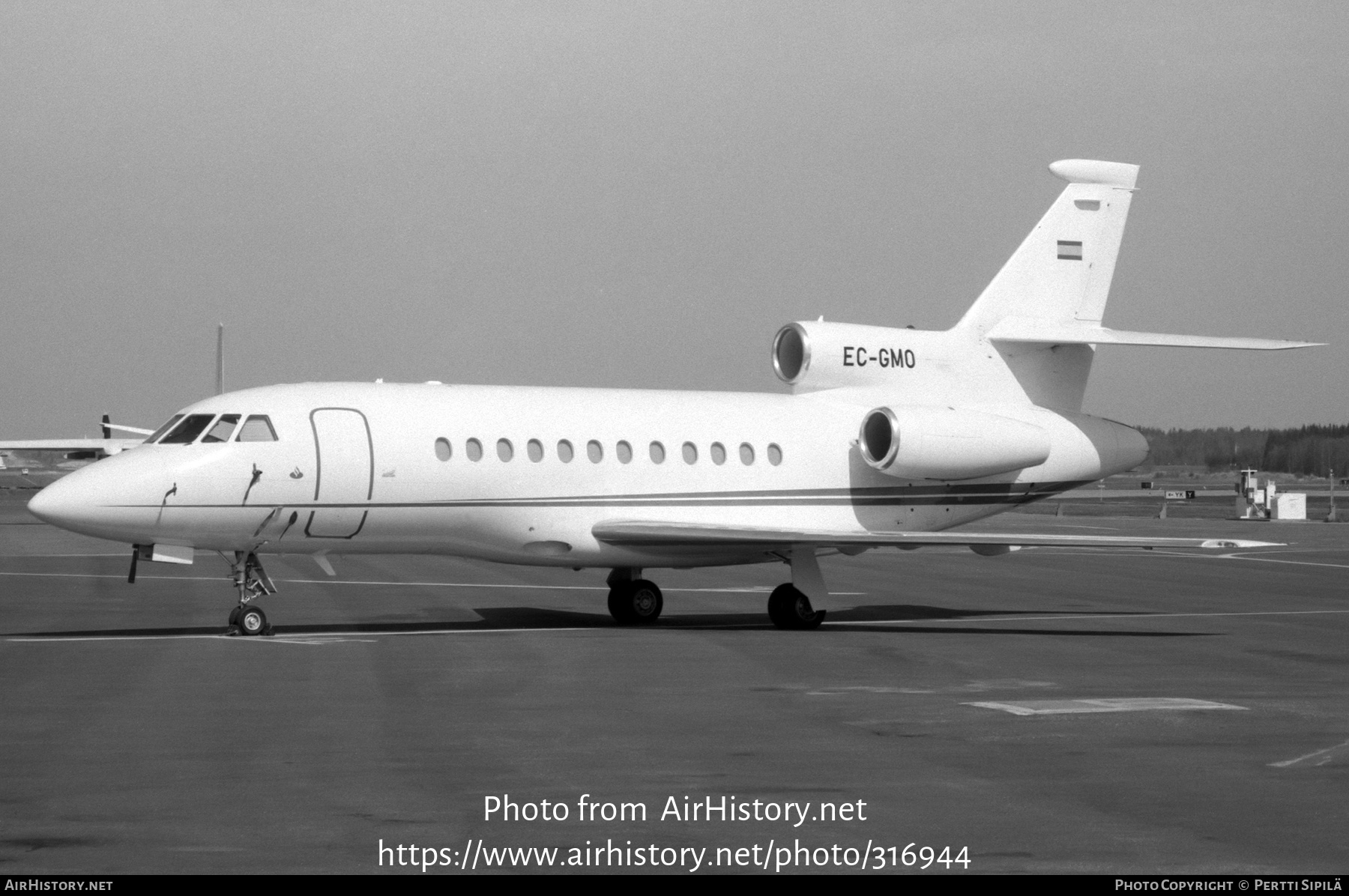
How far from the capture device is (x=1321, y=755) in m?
11.5

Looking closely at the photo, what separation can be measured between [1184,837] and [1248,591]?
2225cm

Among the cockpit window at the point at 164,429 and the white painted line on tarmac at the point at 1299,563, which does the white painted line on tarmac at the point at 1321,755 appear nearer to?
the cockpit window at the point at 164,429

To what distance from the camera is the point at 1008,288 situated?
2617cm

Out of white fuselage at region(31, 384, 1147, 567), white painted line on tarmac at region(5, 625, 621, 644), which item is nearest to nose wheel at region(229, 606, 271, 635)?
white painted line on tarmac at region(5, 625, 621, 644)

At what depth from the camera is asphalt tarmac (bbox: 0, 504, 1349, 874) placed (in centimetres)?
854

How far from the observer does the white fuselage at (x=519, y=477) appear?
64.9 ft

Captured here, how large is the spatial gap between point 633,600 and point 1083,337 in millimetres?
7987

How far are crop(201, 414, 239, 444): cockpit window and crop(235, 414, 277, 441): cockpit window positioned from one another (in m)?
0.11

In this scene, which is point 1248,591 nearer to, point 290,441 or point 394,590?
point 394,590

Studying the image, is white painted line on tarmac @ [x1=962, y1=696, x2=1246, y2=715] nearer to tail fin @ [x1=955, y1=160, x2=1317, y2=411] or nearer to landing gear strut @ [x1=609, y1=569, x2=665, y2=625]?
landing gear strut @ [x1=609, y1=569, x2=665, y2=625]

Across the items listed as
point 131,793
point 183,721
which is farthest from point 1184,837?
point 183,721

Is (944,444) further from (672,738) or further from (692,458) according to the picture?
(672,738)

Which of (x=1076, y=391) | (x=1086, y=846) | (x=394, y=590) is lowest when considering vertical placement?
(x=394, y=590)

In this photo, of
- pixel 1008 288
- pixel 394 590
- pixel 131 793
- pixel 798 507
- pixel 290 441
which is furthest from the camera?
pixel 394 590
